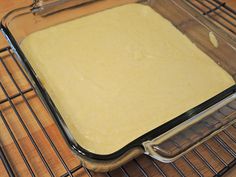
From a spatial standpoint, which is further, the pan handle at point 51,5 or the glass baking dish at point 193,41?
the pan handle at point 51,5

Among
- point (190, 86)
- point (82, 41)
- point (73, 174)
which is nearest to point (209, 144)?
point (190, 86)

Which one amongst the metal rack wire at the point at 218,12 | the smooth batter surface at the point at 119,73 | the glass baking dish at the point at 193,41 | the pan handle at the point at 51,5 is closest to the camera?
the glass baking dish at the point at 193,41

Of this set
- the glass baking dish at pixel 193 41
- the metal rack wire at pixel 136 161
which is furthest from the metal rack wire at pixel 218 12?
the metal rack wire at pixel 136 161

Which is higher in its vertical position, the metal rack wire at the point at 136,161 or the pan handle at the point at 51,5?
the pan handle at the point at 51,5

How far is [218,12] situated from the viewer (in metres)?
0.93

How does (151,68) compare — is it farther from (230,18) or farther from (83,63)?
(230,18)

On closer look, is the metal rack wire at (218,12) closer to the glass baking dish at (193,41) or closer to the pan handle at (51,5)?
the glass baking dish at (193,41)

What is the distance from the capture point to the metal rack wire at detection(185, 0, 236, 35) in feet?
2.93

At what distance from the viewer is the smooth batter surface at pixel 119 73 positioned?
0.59 metres

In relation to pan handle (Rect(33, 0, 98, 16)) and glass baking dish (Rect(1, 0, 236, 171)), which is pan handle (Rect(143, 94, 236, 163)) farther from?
pan handle (Rect(33, 0, 98, 16))

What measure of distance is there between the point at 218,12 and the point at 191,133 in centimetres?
55

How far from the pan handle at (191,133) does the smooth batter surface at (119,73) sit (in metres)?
0.09

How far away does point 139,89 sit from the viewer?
66 cm

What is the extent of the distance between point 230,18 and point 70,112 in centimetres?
61
